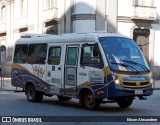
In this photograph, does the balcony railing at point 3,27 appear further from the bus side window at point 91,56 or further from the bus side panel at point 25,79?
the bus side window at point 91,56

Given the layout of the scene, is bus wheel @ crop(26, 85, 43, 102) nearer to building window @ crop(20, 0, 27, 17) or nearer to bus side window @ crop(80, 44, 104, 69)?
bus side window @ crop(80, 44, 104, 69)

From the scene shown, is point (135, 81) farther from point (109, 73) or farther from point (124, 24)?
point (124, 24)

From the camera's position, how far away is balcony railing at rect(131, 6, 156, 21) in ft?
117

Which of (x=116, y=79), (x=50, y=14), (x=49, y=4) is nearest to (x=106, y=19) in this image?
(x=50, y=14)

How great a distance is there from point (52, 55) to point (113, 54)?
349 cm

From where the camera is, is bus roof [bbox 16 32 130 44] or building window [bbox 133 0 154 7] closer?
bus roof [bbox 16 32 130 44]

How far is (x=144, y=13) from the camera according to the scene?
3594 centimetres

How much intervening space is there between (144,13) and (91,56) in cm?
2154

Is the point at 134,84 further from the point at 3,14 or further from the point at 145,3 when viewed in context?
the point at 3,14

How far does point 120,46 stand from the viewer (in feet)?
50.1

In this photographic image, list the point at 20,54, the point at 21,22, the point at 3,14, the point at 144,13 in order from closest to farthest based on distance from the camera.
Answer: the point at 20,54
the point at 144,13
the point at 21,22
the point at 3,14

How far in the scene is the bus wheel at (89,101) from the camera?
1507 cm

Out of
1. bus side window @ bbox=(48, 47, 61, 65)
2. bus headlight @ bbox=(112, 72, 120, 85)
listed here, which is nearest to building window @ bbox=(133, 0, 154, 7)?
bus side window @ bbox=(48, 47, 61, 65)

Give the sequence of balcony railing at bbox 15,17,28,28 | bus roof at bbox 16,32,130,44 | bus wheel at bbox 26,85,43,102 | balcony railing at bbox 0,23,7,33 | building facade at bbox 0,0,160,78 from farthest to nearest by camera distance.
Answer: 1. balcony railing at bbox 0,23,7,33
2. balcony railing at bbox 15,17,28,28
3. building facade at bbox 0,0,160,78
4. bus wheel at bbox 26,85,43,102
5. bus roof at bbox 16,32,130,44
